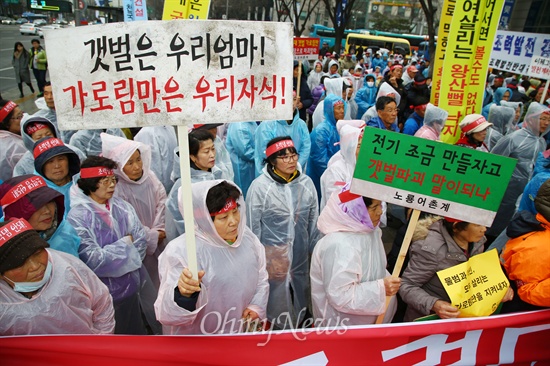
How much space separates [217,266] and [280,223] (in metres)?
1.18

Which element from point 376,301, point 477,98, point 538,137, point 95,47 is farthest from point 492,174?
point 538,137

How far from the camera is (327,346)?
2.13 metres

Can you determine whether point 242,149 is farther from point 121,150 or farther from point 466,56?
point 466,56

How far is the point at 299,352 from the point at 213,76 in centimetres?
158

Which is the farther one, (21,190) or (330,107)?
(330,107)

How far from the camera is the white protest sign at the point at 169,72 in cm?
168

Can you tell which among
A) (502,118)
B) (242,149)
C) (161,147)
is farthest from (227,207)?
(502,118)

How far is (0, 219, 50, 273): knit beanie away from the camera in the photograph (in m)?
1.82

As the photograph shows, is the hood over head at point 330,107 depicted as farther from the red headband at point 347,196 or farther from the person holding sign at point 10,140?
the person holding sign at point 10,140

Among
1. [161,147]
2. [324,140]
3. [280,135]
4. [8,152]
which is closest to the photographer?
[8,152]

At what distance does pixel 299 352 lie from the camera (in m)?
2.10

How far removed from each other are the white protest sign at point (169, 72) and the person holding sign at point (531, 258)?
1883 millimetres

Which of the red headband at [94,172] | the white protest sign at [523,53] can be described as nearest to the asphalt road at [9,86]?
the red headband at [94,172]

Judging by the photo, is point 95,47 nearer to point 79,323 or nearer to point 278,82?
point 278,82
